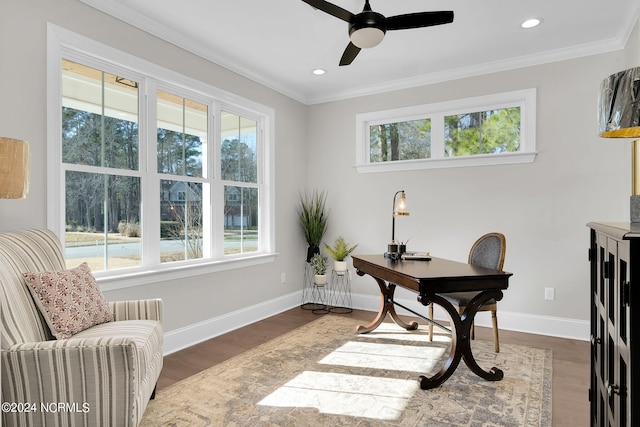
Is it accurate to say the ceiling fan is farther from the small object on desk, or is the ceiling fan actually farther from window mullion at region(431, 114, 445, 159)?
window mullion at region(431, 114, 445, 159)

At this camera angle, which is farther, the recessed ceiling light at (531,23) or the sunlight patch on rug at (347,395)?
the recessed ceiling light at (531,23)

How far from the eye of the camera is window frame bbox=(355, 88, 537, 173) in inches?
153

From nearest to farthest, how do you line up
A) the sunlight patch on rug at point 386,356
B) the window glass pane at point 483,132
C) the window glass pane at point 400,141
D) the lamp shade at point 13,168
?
the lamp shade at point 13,168 → the sunlight patch on rug at point 386,356 → the window glass pane at point 483,132 → the window glass pane at point 400,141

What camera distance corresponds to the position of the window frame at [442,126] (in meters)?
3.90

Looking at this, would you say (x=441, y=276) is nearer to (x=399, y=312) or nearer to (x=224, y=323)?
(x=399, y=312)

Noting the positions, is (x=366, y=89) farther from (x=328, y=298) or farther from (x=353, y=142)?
(x=328, y=298)

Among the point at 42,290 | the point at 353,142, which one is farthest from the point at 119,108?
the point at 353,142

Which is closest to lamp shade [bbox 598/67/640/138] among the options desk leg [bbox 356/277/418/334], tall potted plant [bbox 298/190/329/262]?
desk leg [bbox 356/277/418/334]

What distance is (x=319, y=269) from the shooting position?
476 centimetres

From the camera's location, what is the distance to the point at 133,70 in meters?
3.11

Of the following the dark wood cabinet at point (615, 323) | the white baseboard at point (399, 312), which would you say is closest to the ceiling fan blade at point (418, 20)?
the dark wood cabinet at point (615, 323)

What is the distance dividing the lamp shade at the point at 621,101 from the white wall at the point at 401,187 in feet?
7.67

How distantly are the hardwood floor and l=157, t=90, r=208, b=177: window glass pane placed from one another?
1606 mm

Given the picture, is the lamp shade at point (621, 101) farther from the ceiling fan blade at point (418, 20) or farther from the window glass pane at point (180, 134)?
the window glass pane at point (180, 134)
